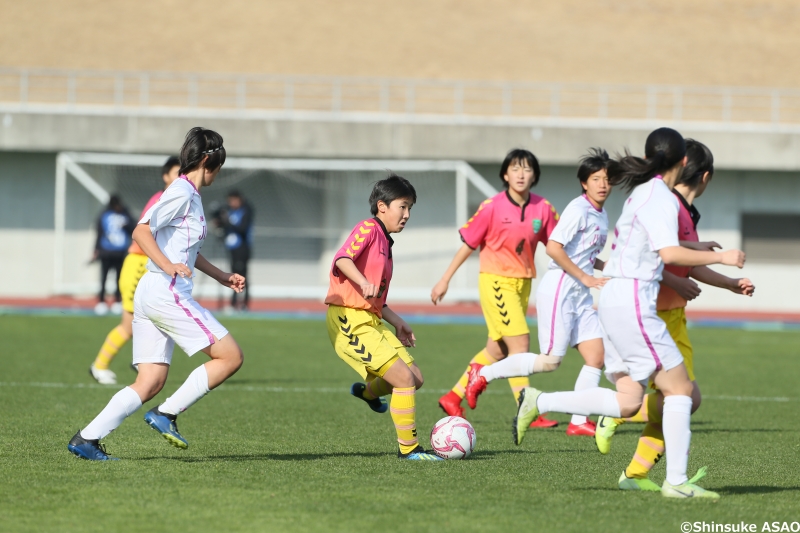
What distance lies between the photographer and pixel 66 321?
18.6 meters

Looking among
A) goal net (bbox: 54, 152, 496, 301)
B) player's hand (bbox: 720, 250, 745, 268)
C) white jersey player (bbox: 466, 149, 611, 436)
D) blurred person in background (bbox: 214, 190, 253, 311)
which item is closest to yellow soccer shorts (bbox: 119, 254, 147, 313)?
white jersey player (bbox: 466, 149, 611, 436)

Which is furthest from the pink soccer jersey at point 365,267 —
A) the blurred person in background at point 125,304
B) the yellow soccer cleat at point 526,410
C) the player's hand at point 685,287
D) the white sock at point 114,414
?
the blurred person in background at point 125,304

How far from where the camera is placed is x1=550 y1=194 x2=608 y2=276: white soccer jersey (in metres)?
A: 7.54

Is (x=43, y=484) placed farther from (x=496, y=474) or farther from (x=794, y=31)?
(x=794, y=31)

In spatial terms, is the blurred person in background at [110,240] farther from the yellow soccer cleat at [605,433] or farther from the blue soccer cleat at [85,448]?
the yellow soccer cleat at [605,433]

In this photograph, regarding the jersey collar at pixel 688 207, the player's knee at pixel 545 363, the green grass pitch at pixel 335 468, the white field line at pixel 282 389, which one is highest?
the jersey collar at pixel 688 207

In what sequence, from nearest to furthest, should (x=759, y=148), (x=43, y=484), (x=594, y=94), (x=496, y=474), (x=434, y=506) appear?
(x=434, y=506) → (x=43, y=484) → (x=496, y=474) → (x=759, y=148) → (x=594, y=94)

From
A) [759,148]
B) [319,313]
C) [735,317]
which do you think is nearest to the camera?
[319,313]

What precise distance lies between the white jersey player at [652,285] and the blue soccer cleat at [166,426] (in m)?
2.31

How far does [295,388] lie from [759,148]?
18.3 meters

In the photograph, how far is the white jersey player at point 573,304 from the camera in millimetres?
7586

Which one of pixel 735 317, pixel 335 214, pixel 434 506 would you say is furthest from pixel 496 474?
pixel 335 214

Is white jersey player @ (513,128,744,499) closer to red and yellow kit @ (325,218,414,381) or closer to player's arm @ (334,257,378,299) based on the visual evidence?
player's arm @ (334,257,378,299)

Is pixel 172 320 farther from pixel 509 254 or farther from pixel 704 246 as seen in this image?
pixel 509 254
